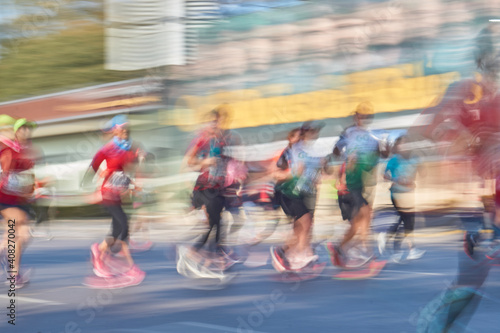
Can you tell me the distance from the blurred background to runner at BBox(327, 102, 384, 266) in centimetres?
177

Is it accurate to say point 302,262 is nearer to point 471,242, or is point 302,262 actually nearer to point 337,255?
point 337,255

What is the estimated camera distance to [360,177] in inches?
375

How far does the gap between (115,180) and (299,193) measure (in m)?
1.94

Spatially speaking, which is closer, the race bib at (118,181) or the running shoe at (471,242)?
the running shoe at (471,242)

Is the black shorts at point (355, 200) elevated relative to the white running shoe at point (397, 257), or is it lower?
elevated

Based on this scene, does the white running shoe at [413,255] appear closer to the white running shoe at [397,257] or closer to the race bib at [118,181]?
the white running shoe at [397,257]

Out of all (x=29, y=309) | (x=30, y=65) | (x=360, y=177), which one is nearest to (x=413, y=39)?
(x=360, y=177)

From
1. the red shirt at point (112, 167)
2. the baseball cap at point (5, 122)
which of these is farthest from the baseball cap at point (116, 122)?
the baseball cap at point (5, 122)

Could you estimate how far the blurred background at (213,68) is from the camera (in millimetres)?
15586

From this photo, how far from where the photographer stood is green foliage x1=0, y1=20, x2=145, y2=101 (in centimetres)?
2750

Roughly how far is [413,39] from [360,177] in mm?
6779

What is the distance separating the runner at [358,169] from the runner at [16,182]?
3.23 metres

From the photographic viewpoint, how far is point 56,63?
1124 inches

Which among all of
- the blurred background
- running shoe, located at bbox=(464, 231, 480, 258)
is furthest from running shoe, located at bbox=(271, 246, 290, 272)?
running shoe, located at bbox=(464, 231, 480, 258)
